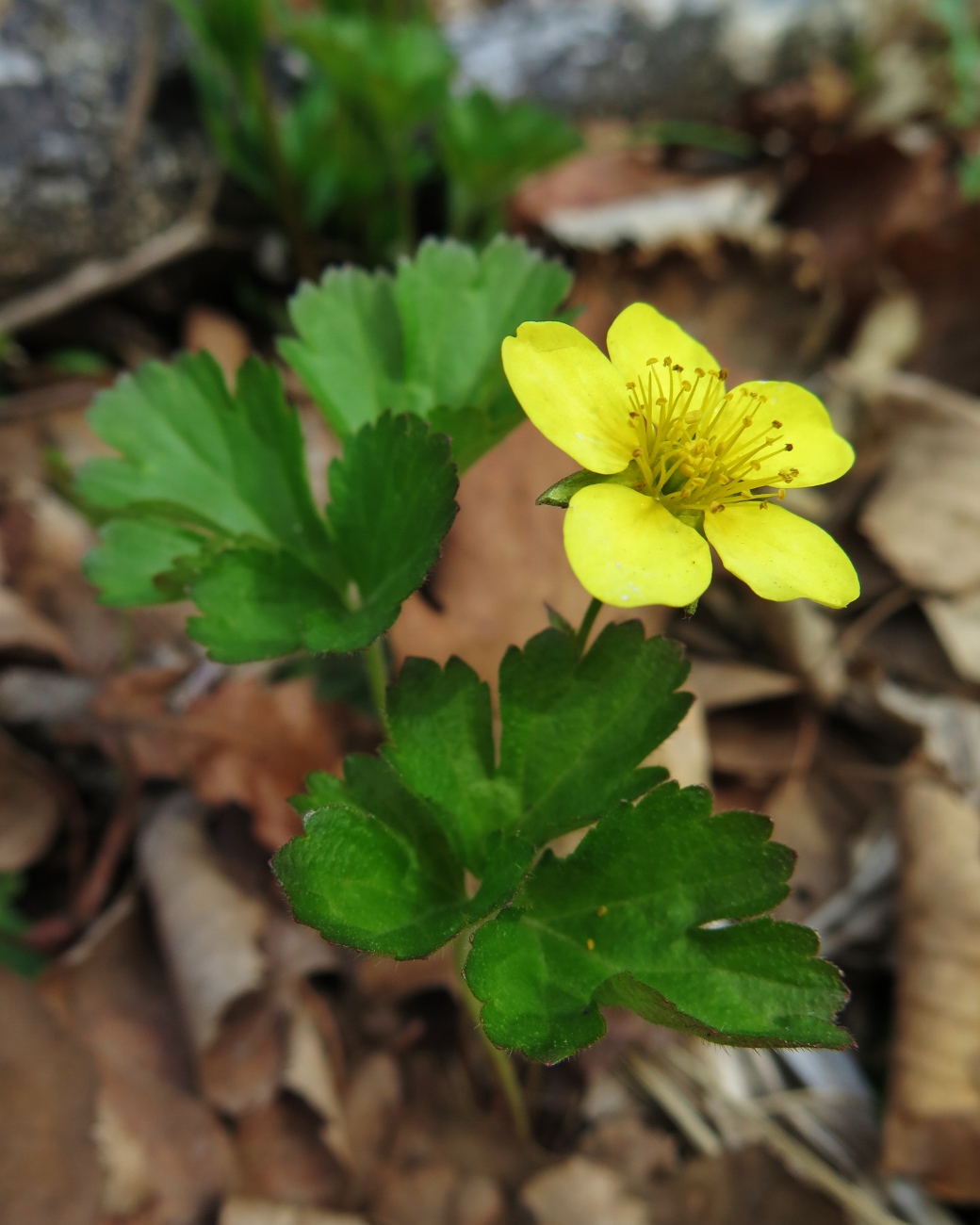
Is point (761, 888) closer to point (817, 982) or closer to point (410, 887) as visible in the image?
point (817, 982)

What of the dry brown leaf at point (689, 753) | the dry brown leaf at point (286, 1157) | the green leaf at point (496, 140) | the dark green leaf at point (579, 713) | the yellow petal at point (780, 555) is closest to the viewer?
the yellow petal at point (780, 555)

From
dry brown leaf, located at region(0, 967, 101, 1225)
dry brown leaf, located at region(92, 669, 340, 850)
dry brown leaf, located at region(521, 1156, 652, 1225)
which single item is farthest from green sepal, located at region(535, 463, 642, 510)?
dry brown leaf, located at region(0, 967, 101, 1225)

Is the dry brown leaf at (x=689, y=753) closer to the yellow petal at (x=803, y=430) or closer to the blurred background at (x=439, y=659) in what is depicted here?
the blurred background at (x=439, y=659)

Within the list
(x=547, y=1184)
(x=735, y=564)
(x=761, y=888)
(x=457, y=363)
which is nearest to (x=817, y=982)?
(x=761, y=888)

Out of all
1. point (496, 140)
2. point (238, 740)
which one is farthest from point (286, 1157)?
point (496, 140)

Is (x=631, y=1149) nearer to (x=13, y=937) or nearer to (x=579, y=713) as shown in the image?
(x=579, y=713)

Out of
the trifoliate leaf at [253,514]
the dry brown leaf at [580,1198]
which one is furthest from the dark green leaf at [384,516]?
the dry brown leaf at [580,1198]

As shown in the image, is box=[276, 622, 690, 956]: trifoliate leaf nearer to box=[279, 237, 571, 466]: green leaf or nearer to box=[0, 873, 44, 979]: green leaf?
box=[279, 237, 571, 466]: green leaf
